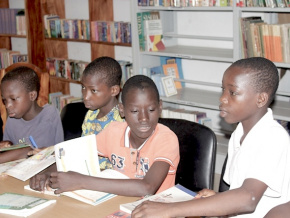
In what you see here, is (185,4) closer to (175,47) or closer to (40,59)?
(175,47)

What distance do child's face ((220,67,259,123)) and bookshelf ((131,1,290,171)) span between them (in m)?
2.10

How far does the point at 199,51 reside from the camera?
4.12m

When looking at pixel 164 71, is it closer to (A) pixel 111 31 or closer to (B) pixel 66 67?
(A) pixel 111 31

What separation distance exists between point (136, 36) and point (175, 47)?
0.37 metres

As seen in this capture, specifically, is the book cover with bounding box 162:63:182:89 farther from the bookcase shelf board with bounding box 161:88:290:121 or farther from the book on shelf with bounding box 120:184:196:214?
the book on shelf with bounding box 120:184:196:214

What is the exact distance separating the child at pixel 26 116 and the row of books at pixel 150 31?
5.41 feet

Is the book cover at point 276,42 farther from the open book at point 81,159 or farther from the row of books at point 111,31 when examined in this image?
the open book at point 81,159

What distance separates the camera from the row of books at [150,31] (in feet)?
13.8

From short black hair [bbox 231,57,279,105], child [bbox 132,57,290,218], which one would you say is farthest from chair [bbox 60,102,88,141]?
short black hair [bbox 231,57,279,105]

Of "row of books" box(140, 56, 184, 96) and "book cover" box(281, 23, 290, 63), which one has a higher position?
"book cover" box(281, 23, 290, 63)

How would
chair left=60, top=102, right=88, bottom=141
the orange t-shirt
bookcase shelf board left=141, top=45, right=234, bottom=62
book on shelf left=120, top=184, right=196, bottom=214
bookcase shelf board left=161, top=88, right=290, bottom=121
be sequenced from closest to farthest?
book on shelf left=120, top=184, right=196, bottom=214 → the orange t-shirt → chair left=60, top=102, right=88, bottom=141 → bookcase shelf board left=161, top=88, right=290, bottom=121 → bookcase shelf board left=141, top=45, right=234, bottom=62

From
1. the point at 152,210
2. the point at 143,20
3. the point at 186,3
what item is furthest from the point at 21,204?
→ the point at 143,20

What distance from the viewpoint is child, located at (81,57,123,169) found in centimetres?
246

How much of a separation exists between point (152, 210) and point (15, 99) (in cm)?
138
